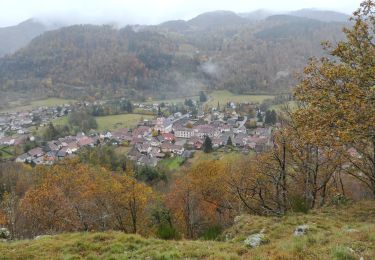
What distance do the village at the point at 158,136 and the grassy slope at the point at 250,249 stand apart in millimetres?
51489

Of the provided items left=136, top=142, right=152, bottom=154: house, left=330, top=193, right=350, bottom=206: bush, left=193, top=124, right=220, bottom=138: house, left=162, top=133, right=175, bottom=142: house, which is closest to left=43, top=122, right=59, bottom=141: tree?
left=136, top=142, right=152, bottom=154: house

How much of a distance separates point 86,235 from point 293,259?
8526mm

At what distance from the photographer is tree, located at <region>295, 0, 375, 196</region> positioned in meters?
10.7

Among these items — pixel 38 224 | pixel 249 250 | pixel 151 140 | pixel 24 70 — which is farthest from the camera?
pixel 24 70

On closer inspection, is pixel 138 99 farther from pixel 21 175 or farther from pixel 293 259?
pixel 293 259

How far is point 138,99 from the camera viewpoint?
158 meters

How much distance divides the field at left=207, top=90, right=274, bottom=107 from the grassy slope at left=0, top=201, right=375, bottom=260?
392 ft

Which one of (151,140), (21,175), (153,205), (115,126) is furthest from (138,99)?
(153,205)

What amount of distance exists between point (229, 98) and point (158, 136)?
2333 inches

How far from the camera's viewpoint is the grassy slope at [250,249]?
8.86 m

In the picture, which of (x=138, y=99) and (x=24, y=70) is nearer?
(x=138, y=99)

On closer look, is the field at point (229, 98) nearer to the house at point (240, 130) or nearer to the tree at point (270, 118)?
the tree at point (270, 118)

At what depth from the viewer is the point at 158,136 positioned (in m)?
95.4

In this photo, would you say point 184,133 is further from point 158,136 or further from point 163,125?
point 158,136
